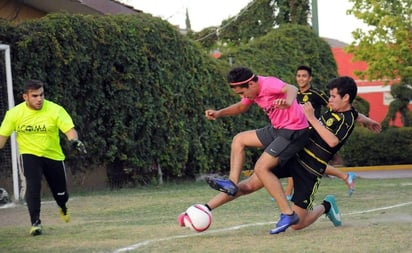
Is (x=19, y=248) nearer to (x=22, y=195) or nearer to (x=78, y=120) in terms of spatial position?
(x=22, y=195)

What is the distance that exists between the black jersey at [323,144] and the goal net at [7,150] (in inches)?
281

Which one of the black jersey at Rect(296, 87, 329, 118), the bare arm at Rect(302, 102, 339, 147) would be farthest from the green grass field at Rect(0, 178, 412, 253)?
the black jersey at Rect(296, 87, 329, 118)

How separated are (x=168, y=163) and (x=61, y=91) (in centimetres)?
319

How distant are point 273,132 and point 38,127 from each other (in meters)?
2.87

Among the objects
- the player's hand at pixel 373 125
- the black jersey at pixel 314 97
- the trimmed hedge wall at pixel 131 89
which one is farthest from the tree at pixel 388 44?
the player's hand at pixel 373 125

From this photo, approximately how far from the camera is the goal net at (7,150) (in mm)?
14859

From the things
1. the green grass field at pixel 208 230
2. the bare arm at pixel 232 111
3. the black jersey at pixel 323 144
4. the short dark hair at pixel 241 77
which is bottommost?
the green grass field at pixel 208 230

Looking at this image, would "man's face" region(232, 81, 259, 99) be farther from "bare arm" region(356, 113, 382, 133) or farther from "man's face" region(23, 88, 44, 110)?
"man's face" region(23, 88, 44, 110)

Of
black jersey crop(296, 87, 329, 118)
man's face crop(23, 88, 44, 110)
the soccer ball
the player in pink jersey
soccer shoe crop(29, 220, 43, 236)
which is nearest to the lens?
the soccer ball

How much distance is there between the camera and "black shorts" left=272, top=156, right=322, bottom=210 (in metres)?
8.95

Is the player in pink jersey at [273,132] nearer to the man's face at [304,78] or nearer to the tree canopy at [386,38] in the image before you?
the man's face at [304,78]

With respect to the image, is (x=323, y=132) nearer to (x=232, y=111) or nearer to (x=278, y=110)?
(x=278, y=110)

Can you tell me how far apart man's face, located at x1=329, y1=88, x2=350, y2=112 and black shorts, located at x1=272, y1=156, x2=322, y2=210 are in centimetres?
65

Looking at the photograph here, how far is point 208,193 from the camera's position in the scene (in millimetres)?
15672
